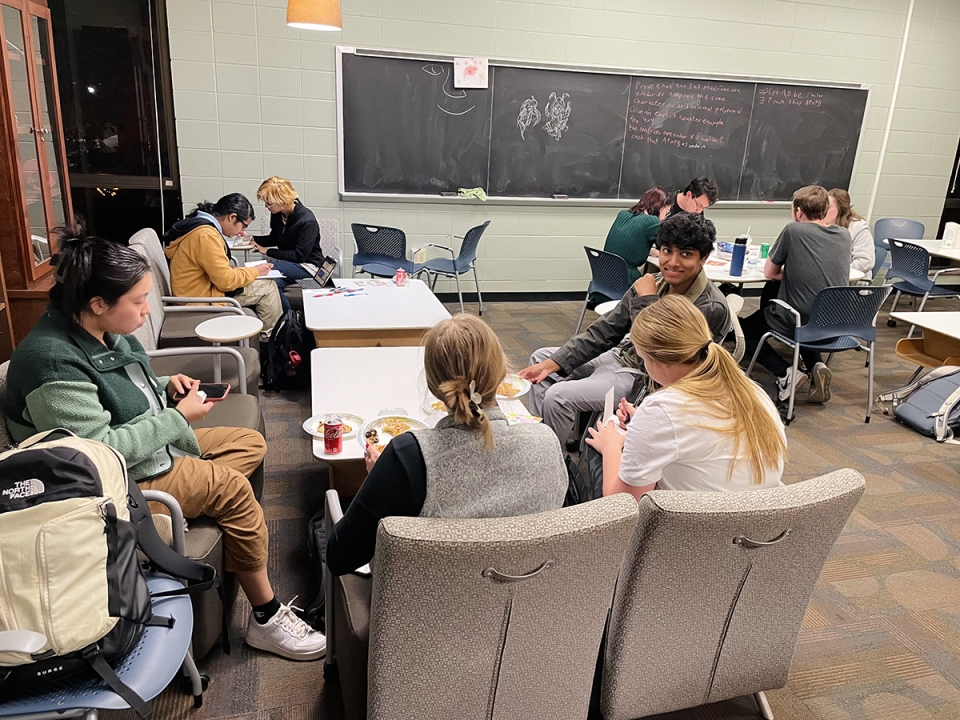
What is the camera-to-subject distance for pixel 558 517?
124 cm

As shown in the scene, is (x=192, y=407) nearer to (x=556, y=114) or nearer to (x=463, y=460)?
(x=463, y=460)

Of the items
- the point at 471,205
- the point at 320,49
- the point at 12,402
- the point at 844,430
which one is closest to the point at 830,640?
the point at 844,430

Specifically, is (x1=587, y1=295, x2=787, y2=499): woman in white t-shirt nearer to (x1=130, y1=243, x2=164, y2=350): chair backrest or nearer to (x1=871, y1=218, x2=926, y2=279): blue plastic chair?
(x1=130, y1=243, x2=164, y2=350): chair backrest

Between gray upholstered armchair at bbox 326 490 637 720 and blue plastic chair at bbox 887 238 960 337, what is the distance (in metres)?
4.82

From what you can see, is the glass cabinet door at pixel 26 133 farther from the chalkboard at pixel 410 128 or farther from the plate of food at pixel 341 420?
the chalkboard at pixel 410 128

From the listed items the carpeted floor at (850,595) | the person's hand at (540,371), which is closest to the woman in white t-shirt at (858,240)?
the carpeted floor at (850,595)

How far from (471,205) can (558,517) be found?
4.77m

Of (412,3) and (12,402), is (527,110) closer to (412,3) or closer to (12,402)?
(412,3)

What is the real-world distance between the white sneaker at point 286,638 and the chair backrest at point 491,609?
67 cm

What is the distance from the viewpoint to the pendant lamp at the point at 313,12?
10.9ft

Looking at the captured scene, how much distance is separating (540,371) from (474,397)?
1510mm

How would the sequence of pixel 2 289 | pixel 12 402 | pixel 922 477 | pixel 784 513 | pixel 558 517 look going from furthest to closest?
pixel 922 477
pixel 2 289
pixel 12 402
pixel 784 513
pixel 558 517

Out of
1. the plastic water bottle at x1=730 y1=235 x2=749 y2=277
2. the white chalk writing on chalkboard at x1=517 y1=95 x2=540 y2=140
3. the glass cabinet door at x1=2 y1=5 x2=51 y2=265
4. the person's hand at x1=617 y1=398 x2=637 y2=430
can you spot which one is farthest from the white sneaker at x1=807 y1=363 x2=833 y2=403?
the glass cabinet door at x1=2 y1=5 x2=51 y2=265

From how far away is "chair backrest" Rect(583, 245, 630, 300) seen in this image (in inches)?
169
